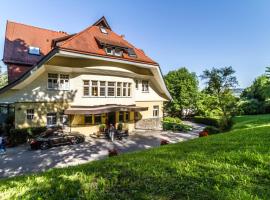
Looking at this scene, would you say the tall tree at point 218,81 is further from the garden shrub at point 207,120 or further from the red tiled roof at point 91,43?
the red tiled roof at point 91,43

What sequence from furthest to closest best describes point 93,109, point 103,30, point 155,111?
point 155,111, point 103,30, point 93,109

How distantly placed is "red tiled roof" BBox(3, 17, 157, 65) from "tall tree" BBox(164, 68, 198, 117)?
15.5m

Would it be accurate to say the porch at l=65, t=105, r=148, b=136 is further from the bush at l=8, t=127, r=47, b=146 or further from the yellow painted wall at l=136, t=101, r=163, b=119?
the bush at l=8, t=127, r=47, b=146

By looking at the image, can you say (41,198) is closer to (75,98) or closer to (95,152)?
(95,152)

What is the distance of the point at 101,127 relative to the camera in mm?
20953

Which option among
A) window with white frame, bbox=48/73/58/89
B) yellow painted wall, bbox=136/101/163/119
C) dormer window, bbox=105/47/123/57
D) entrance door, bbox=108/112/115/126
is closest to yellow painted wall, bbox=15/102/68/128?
window with white frame, bbox=48/73/58/89

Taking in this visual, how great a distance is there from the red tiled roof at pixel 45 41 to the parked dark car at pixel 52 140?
712cm

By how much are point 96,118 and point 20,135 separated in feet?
23.4

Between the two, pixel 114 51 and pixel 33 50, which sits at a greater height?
pixel 33 50

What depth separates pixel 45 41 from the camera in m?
24.4

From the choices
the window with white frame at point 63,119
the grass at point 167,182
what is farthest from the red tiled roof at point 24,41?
the grass at point 167,182

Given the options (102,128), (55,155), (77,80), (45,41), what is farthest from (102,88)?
(45,41)

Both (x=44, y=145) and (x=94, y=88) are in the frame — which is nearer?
(x=44, y=145)

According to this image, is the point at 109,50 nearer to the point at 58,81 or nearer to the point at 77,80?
the point at 77,80
